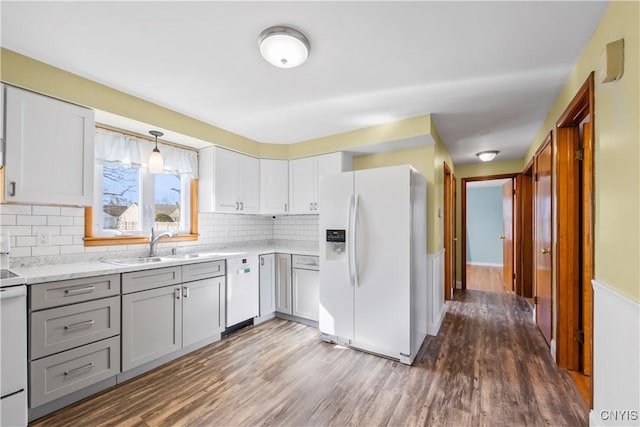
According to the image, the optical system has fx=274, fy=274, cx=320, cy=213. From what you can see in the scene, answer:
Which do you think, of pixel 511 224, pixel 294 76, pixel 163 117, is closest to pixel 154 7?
pixel 294 76

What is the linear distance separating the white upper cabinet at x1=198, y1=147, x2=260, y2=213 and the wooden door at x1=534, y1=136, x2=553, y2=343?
336cm

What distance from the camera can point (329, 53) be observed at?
1.85 meters

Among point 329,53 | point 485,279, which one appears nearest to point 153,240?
point 329,53

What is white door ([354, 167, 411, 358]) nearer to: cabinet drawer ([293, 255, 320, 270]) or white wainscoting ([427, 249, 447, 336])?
cabinet drawer ([293, 255, 320, 270])

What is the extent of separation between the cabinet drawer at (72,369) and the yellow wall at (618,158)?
3.19 meters

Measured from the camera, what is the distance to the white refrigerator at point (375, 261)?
2.48 metres

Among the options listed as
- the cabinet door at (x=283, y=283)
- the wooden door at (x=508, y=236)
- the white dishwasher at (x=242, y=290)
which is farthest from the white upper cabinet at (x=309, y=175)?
the wooden door at (x=508, y=236)

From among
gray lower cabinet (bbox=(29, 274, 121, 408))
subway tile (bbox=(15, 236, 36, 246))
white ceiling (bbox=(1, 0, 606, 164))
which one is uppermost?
white ceiling (bbox=(1, 0, 606, 164))

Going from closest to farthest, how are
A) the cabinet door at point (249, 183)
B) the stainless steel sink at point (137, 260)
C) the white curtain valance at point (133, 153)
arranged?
1. the stainless steel sink at point (137, 260)
2. the white curtain valance at point (133, 153)
3. the cabinet door at point (249, 183)

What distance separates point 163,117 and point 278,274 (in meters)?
2.20

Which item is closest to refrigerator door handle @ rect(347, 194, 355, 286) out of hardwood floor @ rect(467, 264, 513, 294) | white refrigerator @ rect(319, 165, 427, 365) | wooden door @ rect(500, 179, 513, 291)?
white refrigerator @ rect(319, 165, 427, 365)

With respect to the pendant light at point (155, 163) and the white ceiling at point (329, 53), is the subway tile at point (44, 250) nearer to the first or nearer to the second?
the pendant light at point (155, 163)

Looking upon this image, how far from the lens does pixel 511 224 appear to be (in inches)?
194

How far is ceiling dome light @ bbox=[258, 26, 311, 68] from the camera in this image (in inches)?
64.0
